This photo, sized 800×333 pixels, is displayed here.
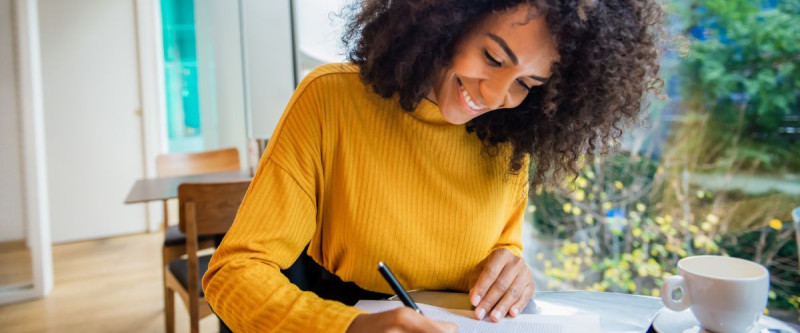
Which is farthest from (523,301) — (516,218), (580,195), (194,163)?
(194,163)

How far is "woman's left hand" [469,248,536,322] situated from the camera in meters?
0.77

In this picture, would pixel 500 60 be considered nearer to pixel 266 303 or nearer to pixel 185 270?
pixel 266 303

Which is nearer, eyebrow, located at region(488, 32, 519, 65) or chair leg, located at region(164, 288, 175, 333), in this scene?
eyebrow, located at region(488, 32, 519, 65)

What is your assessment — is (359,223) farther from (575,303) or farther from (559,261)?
(559,261)

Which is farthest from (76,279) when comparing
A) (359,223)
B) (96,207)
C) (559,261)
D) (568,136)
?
(568,136)

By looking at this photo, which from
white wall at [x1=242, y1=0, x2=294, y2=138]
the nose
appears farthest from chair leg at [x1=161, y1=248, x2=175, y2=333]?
the nose

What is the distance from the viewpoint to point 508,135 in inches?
35.7

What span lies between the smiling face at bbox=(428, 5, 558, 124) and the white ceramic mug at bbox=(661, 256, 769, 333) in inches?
12.5

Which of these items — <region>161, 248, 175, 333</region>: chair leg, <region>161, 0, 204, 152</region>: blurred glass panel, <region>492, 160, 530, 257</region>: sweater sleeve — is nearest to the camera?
<region>492, 160, 530, 257</region>: sweater sleeve

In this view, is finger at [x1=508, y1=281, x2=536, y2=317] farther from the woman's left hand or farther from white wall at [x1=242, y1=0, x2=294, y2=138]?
white wall at [x1=242, y1=0, x2=294, y2=138]

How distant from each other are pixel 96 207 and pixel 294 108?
3958mm

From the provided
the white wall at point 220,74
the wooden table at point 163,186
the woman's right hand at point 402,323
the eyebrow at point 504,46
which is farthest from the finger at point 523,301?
the white wall at point 220,74

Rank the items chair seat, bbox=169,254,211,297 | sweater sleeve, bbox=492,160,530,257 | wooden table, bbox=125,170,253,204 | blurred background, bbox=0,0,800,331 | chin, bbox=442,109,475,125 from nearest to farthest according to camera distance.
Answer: chin, bbox=442,109,475,125 → sweater sleeve, bbox=492,160,530,257 → blurred background, bbox=0,0,800,331 → chair seat, bbox=169,254,211,297 → wooden table, bbox=125,170,253,204

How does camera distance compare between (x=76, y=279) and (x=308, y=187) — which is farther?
(x=76, y=279)
